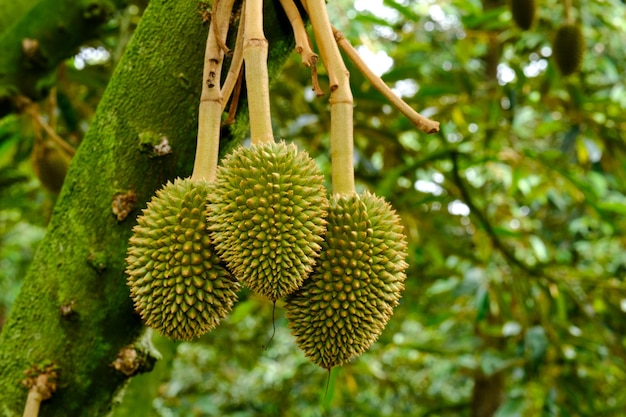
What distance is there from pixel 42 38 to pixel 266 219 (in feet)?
2.39

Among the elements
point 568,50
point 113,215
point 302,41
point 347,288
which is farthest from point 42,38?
point 568,50

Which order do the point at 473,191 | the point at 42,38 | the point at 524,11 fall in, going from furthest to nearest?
the point at 473,191 → the point at 524,11 → the point at 42,38

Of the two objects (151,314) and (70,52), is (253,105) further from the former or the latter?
(70,52)

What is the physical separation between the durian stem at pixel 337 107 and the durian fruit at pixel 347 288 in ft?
0.08

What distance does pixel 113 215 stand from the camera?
31.3 inches

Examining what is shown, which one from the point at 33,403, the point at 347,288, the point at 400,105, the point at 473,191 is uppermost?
the point at 400,105

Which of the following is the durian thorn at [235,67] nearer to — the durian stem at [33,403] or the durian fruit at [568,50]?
the durian stem at [33,403]

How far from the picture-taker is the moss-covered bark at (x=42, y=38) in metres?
1.15

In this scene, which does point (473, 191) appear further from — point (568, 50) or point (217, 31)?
point (217, 31)

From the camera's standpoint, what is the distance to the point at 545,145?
10.7ft

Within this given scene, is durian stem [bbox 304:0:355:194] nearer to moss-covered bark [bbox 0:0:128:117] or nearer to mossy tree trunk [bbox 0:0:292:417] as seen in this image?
mossy tree trunk [bbox 0:0:292:417]

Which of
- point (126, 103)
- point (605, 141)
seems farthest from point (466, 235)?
point (126, 103)

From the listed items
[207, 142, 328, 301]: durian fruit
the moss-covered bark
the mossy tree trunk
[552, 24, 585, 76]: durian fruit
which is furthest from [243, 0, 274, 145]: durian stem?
[552, 24, 585, 76]: durian fruit

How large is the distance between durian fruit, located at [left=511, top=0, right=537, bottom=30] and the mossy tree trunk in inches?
45.8
